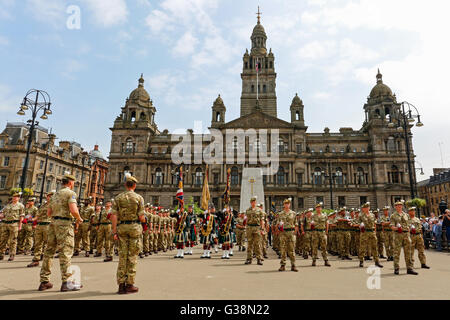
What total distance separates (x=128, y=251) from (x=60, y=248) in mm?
1373

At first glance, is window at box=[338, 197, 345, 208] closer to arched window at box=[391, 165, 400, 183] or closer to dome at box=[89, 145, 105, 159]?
arched window at box=[391, 165, 400, 183]

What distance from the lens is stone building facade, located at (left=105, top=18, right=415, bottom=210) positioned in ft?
141

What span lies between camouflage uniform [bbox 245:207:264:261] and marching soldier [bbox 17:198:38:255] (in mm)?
8855

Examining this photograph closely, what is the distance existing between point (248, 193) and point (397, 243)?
17298mm

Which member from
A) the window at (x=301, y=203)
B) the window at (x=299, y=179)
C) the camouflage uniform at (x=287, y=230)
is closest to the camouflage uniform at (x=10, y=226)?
the camouflage uniform at (x=287, y=230)

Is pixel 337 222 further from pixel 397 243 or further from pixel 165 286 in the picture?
pixel 165 286

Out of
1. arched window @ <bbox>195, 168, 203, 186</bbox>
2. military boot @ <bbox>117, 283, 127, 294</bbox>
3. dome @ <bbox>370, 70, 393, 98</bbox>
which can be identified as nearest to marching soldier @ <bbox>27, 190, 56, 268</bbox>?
military boot @ <bbox>117, 283, 127, 294</bbox>

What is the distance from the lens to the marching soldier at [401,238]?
7.89 metres

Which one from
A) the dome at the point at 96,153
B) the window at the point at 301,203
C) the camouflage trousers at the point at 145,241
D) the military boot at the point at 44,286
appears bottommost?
the military boot at the point at 44,286

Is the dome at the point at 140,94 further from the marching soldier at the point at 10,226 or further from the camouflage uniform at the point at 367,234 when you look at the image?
the camouflage uniform at the point at 367,234

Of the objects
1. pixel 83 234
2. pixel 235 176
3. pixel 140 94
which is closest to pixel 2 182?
pixel 140 94

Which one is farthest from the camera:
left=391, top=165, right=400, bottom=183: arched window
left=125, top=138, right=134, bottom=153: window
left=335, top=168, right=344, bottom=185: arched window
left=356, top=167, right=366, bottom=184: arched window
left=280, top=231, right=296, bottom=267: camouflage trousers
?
left=125, top=138, right=134, bottom=153: window
